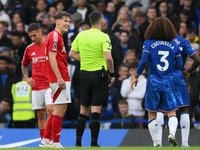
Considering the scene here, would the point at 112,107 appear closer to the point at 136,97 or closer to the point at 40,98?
the point at 136,97

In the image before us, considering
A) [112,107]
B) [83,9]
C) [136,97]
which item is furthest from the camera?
[83,9]

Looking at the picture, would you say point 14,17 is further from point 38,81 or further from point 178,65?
point 178,65

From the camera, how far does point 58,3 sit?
48.5 feet

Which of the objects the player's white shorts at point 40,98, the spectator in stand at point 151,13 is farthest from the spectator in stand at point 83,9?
the player's white shorts at point 40,98

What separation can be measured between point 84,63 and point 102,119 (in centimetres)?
415

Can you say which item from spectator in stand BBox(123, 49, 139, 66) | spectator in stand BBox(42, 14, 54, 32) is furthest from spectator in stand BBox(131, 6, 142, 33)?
spectator in stand BBox(42, 14, 54, 32)

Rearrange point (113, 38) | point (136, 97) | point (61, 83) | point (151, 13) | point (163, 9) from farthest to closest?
point (151, 13) < point (163, 9) < point (113, 38) < point (136, 97) < point (61, 83)

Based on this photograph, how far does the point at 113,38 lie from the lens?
12953mm

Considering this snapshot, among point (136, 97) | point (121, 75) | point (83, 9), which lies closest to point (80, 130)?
point (136, 97)

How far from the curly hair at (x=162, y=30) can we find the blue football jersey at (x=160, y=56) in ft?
0.27

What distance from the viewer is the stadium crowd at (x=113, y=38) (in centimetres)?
1121

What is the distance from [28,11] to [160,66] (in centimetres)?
936

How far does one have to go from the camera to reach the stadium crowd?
11211 millimetres

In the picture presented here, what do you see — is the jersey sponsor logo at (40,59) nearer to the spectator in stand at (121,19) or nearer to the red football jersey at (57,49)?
the red football jersey at (57,49)
